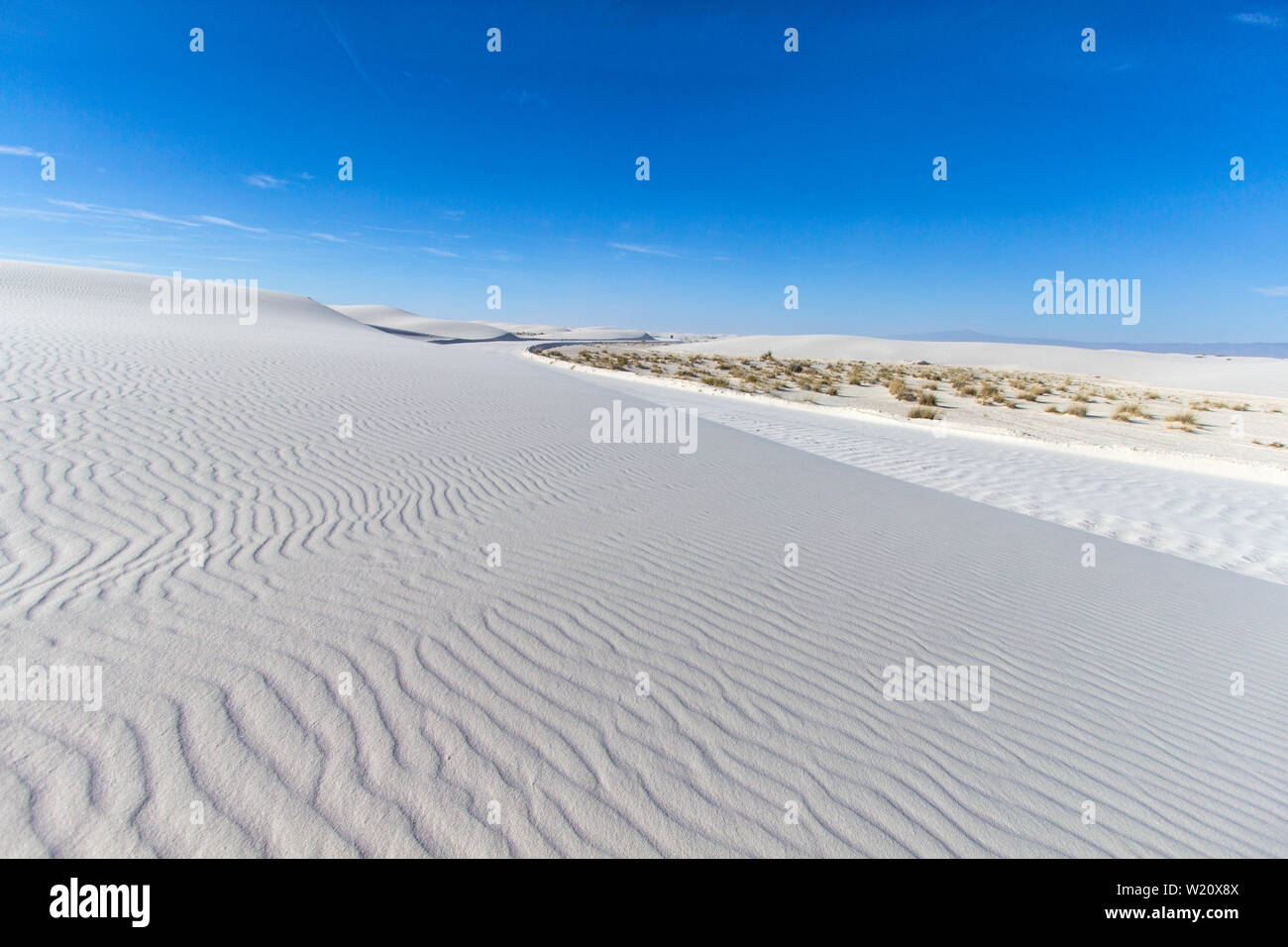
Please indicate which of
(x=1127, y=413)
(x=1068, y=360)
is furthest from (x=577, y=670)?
(x=1068, y=360)

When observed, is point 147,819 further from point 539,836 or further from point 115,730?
point 539,836

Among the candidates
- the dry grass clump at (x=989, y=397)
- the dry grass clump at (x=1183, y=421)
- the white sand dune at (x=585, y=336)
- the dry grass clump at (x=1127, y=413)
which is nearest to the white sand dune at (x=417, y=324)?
the white sand dune at (x=585, y=336)

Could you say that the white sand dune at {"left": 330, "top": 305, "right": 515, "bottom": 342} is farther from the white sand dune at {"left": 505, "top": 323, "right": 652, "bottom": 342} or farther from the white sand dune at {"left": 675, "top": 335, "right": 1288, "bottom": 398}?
the white sand dune at {"left": 675, "top": 335, "right": 1288, "bottom": 398}

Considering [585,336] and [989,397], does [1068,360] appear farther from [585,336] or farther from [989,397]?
[585,336]

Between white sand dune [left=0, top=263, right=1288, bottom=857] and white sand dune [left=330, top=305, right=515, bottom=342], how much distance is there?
79713 millimetres

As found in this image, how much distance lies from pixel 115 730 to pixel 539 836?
5.52 ft

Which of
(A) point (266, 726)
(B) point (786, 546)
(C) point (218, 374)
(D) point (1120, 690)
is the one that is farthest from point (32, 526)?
(C) point (218, 374)

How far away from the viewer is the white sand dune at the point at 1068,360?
1221 inches

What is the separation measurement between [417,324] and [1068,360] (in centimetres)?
8909

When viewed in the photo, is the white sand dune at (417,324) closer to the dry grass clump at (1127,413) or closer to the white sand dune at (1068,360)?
the white sand dune at (1068,360)

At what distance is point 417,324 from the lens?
320 ft

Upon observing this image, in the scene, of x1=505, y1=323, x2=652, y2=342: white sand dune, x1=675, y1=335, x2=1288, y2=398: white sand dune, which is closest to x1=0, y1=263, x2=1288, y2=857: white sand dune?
x1=675, y1=335, x2=1288, y2=398: white sand dune

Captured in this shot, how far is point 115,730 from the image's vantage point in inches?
88.0

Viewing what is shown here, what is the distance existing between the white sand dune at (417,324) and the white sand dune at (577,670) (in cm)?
7971
